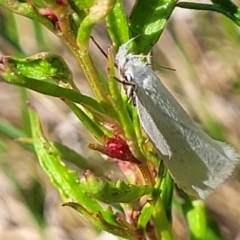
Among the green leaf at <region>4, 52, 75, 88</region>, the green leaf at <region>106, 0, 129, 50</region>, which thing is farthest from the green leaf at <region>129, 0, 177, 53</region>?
the green leaf at <region>4, 52, 75, 88</region>

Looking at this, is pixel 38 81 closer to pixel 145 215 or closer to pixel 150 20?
pixel 150 20

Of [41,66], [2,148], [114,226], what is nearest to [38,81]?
[41,66]

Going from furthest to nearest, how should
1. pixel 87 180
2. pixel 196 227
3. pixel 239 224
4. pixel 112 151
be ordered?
1. pixel 239 224
2. pixel 196 227
3. pixel 112 151
4. pixel 87 180

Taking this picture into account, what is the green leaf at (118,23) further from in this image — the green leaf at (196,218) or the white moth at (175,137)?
the green leaf at (196,218)

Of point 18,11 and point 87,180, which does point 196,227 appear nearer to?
point 87,180

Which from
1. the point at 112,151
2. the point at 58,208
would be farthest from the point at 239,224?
the point at 112,151
